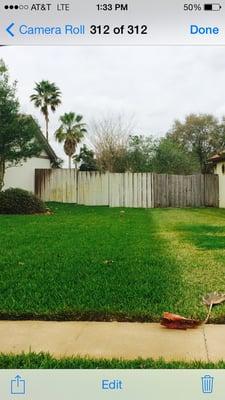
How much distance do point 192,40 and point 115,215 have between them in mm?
3659

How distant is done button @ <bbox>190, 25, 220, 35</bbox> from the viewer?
60.3 inches

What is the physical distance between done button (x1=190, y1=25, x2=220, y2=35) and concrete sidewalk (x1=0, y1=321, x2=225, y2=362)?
120cm

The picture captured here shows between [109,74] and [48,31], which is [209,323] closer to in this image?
[109,74]

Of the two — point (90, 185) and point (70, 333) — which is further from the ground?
point (90, 185)

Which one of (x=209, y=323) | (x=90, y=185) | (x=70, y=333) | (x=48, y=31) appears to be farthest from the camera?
(x=90, y=185)

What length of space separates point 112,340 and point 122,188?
102 inches

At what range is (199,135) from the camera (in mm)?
2508

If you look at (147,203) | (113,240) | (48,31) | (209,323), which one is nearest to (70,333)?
(209,323)

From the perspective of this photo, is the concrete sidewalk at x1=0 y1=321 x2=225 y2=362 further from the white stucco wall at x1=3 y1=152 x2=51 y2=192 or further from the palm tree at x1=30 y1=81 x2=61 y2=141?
the white stucco wall at x1=3 y1=152 x2=51 y2=192

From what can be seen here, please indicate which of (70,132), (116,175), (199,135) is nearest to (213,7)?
(70,132)

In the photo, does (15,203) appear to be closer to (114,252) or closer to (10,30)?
(114,252)
